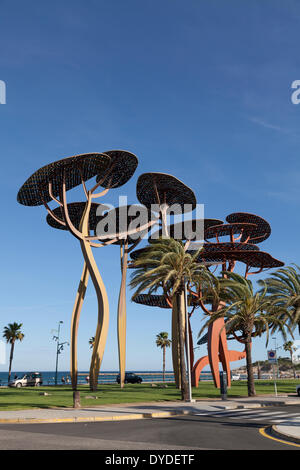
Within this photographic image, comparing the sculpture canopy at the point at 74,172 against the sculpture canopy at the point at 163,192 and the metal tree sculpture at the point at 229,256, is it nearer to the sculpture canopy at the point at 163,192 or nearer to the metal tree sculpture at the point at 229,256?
the sculpture canopy at the point at 163,192

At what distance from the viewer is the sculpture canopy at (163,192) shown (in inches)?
1804

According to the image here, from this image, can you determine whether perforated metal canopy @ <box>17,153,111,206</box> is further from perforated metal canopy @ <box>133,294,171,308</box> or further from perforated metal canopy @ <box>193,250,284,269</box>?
perforated metal canopy @ <box>133,294,171,308</box>

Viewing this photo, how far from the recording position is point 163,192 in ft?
161

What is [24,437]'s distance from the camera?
11.6 meters

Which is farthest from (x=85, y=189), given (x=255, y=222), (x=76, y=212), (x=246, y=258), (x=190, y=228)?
(x=255, y=222)

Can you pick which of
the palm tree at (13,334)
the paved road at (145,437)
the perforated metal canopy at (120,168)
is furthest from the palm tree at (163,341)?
the paved road at (145,437)

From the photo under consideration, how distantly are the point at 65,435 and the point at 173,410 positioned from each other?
9.66 m

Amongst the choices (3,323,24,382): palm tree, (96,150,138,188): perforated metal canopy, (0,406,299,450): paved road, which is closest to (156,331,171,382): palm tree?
(3,323,24,382): palm tree

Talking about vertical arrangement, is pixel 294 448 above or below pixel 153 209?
below

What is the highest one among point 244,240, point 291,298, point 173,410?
point 244,240

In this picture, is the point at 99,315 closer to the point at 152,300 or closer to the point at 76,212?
the point at 76,212
